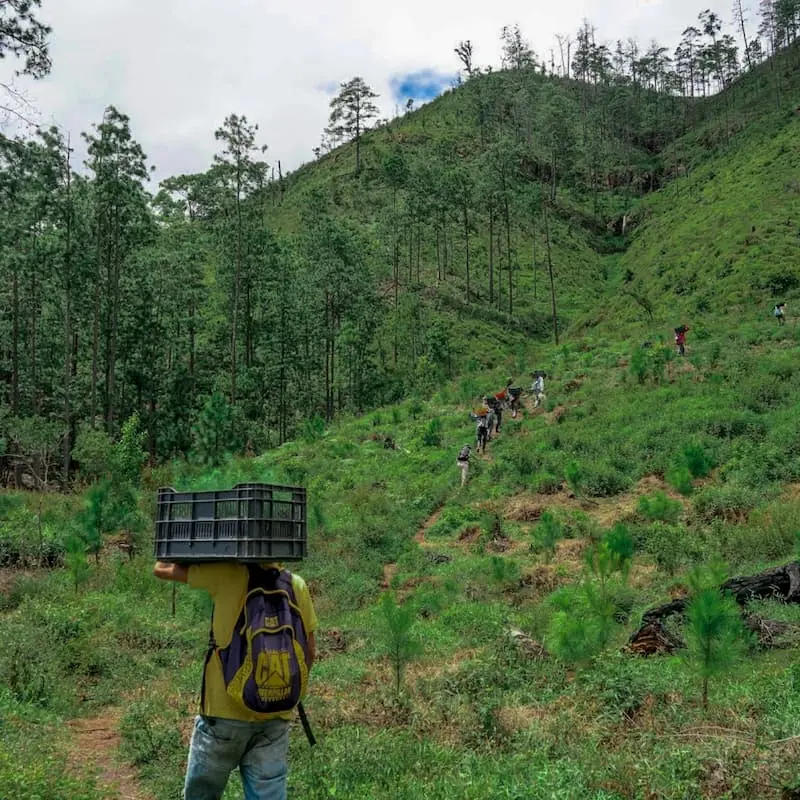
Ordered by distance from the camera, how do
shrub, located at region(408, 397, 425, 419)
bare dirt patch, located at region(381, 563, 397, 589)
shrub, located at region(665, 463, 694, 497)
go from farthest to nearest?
shrub, located at region(408, 397, 425, 419) → shrub, located at region(665, 463, 694, 497) → bare dirt patch, located at region(381, 563, 397, 589)

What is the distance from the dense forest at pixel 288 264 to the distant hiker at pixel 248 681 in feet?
31.3

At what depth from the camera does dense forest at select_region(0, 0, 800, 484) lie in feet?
81.5

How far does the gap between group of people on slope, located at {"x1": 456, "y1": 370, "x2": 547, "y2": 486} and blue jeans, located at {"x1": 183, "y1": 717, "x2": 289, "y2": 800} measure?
13.5m

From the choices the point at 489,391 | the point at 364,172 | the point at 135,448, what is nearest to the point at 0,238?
A: the point at 135,448

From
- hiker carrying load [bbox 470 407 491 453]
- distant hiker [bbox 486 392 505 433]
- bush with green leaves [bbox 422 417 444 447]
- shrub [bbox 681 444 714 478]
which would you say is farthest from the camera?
bush with green leaves [bbox 422 417 444 447]

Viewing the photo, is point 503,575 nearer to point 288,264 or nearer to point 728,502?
point 728,502

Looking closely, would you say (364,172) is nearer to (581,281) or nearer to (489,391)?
(581,281)

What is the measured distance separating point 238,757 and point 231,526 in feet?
3.69

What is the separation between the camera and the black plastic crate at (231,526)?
3303 mm

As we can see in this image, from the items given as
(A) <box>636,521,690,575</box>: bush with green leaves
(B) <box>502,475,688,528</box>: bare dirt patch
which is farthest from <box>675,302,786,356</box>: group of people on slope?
(A) <box>636,521,690,575</box>: bush with green leaves

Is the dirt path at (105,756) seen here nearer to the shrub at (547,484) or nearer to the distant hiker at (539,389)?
the shrub at (547,484)

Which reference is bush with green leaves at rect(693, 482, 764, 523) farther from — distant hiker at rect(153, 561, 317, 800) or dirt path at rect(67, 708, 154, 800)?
distant hiker at rect(153, 561, 317, 800)

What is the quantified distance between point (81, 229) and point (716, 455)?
23.7 m

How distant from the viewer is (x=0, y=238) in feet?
76.1
